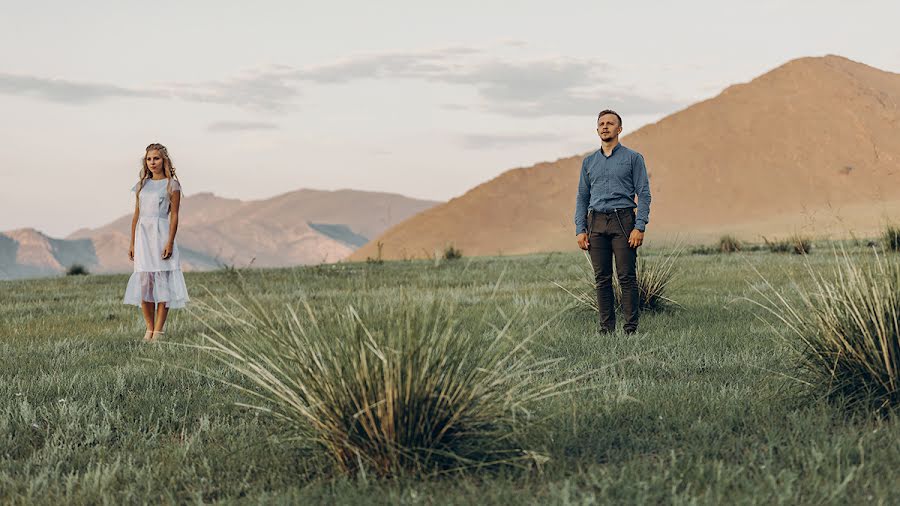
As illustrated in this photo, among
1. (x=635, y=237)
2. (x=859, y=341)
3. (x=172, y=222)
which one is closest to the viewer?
(x=859, y=341)

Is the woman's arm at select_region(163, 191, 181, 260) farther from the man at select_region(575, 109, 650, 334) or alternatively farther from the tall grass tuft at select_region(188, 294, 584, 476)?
the tall grass tuft at select_region(188, 294, 584, 476)

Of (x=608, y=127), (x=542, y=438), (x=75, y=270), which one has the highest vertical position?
(x=608, y=127)

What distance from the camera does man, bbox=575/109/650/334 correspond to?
777cm

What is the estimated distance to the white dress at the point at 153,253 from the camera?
8.48 m

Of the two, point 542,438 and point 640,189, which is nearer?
point 542,438

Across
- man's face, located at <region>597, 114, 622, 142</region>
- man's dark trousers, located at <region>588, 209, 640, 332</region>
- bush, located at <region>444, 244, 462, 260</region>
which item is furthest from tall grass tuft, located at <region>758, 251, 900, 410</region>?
bush, located at <region>444, 244, 462, 260</region>

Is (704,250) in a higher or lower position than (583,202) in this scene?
lower

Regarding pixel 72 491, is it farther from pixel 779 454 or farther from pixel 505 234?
pixel 505 234

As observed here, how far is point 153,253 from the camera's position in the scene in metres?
8.55

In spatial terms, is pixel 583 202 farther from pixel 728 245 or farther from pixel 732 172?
pixel 732 172

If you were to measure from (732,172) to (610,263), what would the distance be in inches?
Answer: 2752

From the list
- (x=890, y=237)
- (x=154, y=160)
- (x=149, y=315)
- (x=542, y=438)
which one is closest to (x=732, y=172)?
(x=890, y=237)

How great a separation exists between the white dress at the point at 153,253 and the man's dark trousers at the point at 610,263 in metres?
4.10

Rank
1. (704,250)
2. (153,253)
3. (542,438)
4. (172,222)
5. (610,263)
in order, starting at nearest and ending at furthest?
(542,438)
(610,263)
(172,222)
(153,253)
(704,250)
